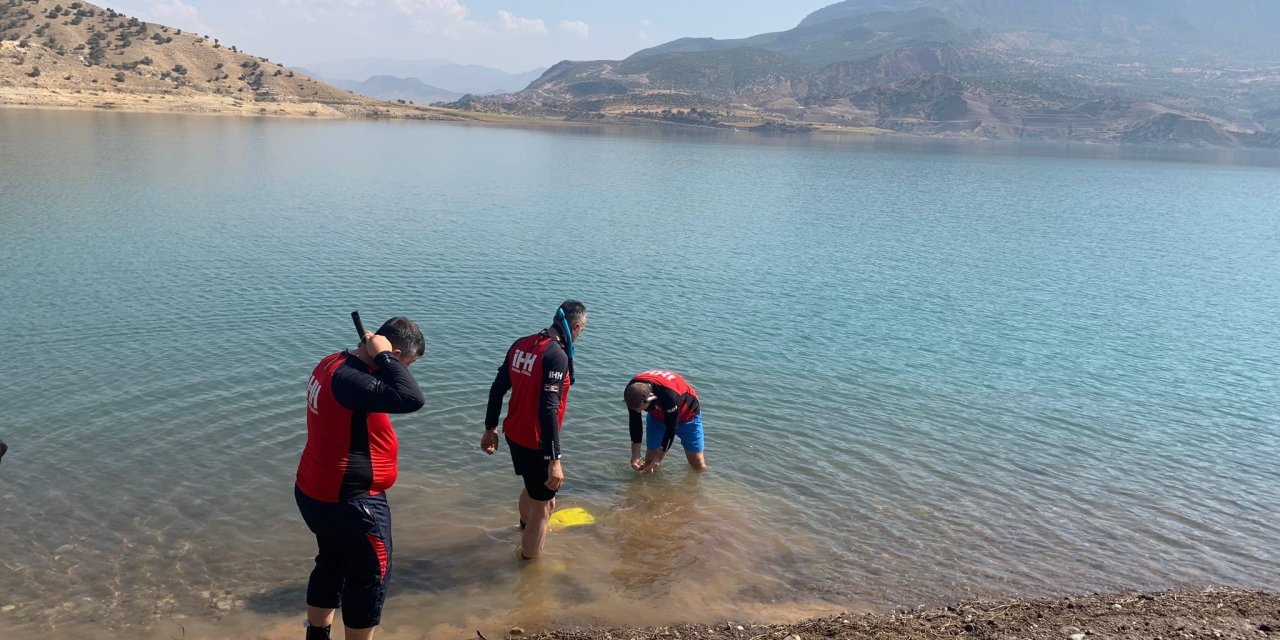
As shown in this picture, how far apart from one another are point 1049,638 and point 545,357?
506cm

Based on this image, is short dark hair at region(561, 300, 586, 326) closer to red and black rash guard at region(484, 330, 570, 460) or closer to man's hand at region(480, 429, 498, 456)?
red and black rash guard at region(484, 330, 570, 460)

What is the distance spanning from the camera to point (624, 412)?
13.9 meters

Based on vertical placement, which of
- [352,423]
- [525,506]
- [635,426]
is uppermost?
[352,423]

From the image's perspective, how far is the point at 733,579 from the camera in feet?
28.5

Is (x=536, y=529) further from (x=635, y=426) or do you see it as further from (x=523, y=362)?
(x=635, y=426)

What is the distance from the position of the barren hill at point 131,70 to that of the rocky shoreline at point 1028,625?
10016 cm

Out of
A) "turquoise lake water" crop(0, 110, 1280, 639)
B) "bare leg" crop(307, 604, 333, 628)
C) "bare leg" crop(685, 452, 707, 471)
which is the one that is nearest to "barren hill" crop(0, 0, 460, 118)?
"turquoise lake water" crop(0, 110, 1280, 639)

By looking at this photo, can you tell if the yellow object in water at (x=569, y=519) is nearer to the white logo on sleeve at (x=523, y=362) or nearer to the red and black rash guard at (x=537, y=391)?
the red and black rash guard at (x=537, y=391)

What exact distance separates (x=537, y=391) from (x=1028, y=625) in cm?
494

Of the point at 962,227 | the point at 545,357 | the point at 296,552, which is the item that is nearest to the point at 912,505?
the point at 545,357

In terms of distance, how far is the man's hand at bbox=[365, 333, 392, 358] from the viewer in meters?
5.49

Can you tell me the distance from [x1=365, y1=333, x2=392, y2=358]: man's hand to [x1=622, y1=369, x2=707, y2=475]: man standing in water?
167 inches

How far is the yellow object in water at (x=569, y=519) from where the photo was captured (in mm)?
9648

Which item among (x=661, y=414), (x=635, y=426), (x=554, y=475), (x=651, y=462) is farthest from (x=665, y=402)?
(x=554, y=475)
